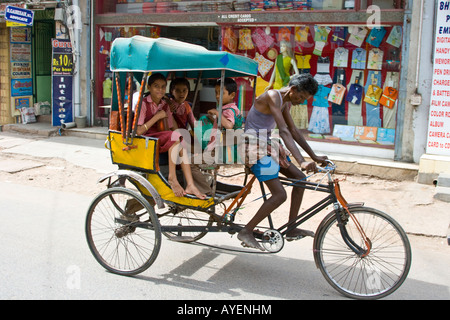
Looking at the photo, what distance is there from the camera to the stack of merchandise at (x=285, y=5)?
28.9 ft

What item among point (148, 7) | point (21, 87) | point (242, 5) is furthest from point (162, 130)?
point (21, 87)

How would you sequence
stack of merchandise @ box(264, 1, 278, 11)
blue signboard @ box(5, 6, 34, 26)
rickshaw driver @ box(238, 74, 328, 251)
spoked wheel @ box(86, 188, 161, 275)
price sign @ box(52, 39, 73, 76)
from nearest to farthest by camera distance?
rickshaw driver @ box(238, 74, 328, 251)
spoked wheel @ box(86, 188, 161, 275)
stack of merchandise @ box(264, 1, 278, 11)
blue signboard @ box(5, 6, 34, 26)
price sign @ box(52, 39, 73, 76)

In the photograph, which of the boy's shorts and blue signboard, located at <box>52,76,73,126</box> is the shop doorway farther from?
the boy's shorts

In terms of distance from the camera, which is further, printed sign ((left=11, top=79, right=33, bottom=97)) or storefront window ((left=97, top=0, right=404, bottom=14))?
printed sign ((left=11, top=79, right=33, bottom=97))

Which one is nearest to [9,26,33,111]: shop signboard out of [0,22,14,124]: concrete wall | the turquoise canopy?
[0,22,14,124]: concrete wall

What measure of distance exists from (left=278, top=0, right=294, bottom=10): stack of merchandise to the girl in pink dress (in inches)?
198

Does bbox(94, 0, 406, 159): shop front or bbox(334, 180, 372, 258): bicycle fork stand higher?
bbox(94, 0, 406, 159): shop front

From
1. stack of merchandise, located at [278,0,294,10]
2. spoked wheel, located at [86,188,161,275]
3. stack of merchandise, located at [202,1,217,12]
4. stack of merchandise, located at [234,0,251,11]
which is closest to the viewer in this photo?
spoked wheel, located at [86,188,161,275]

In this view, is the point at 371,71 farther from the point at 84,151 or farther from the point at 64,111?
the point at 64,111

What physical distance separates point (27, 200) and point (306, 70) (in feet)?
17.4

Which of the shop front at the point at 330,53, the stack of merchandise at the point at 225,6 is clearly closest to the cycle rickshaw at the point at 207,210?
the shop front at the point at 330,53

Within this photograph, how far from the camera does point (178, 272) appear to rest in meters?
4.41

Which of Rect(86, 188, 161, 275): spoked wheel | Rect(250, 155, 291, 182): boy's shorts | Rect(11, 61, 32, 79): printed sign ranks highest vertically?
Rect(11, 61, 32, 79): printed sign

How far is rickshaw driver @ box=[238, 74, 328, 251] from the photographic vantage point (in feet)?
13.4
